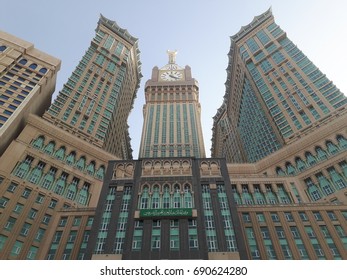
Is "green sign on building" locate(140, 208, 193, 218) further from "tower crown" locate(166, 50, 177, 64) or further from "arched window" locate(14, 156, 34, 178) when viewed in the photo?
"tower crown" locate(166, 50, 177, 64)

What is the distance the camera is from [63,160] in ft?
207

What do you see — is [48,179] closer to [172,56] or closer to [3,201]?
[3,201]

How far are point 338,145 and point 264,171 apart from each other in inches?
643

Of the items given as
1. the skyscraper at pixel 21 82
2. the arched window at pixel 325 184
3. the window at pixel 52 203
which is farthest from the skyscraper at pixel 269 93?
the skyscraper at pixel 21 82

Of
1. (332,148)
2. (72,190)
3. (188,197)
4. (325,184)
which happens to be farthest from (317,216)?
(72,190)

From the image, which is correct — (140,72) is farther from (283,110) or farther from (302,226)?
(302,226)

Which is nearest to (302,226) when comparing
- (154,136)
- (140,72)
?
(154,136)

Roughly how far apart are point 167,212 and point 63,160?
3020cm

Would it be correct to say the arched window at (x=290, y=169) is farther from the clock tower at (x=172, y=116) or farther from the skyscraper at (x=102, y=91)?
the skyscraper at (x=102, y=91)

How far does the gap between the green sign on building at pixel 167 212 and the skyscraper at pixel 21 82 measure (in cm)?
3092

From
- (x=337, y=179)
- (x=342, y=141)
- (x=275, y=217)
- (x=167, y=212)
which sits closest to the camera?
(x=167, y=212)

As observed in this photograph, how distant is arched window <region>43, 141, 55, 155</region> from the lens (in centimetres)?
6253

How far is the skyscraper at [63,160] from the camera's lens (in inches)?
1884

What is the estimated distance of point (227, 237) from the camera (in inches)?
1640
